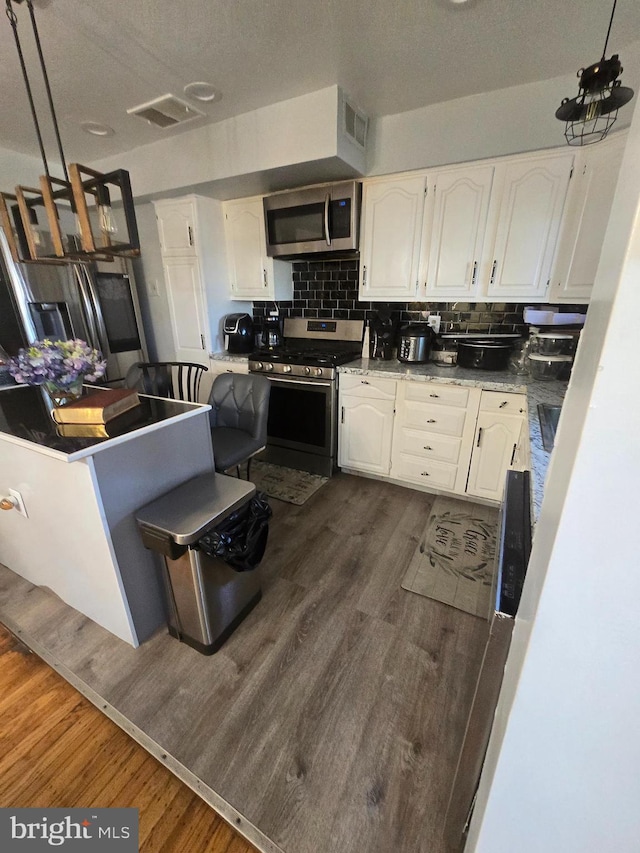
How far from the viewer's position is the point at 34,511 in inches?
60.0

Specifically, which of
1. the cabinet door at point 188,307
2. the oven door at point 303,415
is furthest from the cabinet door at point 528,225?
the cabinet door at point 188,307

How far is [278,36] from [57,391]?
1921 mm

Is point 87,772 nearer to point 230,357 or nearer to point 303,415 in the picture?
point 303,415

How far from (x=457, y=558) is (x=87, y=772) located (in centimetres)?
183

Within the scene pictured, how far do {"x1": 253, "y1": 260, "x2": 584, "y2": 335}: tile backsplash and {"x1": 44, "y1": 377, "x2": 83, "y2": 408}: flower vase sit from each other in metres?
2.20

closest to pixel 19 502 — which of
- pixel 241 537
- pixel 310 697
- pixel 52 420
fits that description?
pixel 52 420

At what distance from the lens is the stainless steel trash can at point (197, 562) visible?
1.29 meters

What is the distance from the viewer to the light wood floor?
1.01 meters

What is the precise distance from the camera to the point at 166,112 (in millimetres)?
2287

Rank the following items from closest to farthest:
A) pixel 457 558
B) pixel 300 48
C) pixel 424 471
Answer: pixel 300 48, pixel 457 558, pixel 424 471

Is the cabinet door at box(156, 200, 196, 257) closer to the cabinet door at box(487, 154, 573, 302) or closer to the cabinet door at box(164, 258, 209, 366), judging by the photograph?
the cabinet door at box(164, 258, 209, 366)

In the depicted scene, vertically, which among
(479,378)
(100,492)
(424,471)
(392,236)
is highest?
(392,236)

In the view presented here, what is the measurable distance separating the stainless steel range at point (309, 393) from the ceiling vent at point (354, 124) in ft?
4.00

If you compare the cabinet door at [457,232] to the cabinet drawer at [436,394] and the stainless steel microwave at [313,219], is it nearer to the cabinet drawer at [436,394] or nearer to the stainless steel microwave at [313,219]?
the stainless steel microwave at [313,219]
